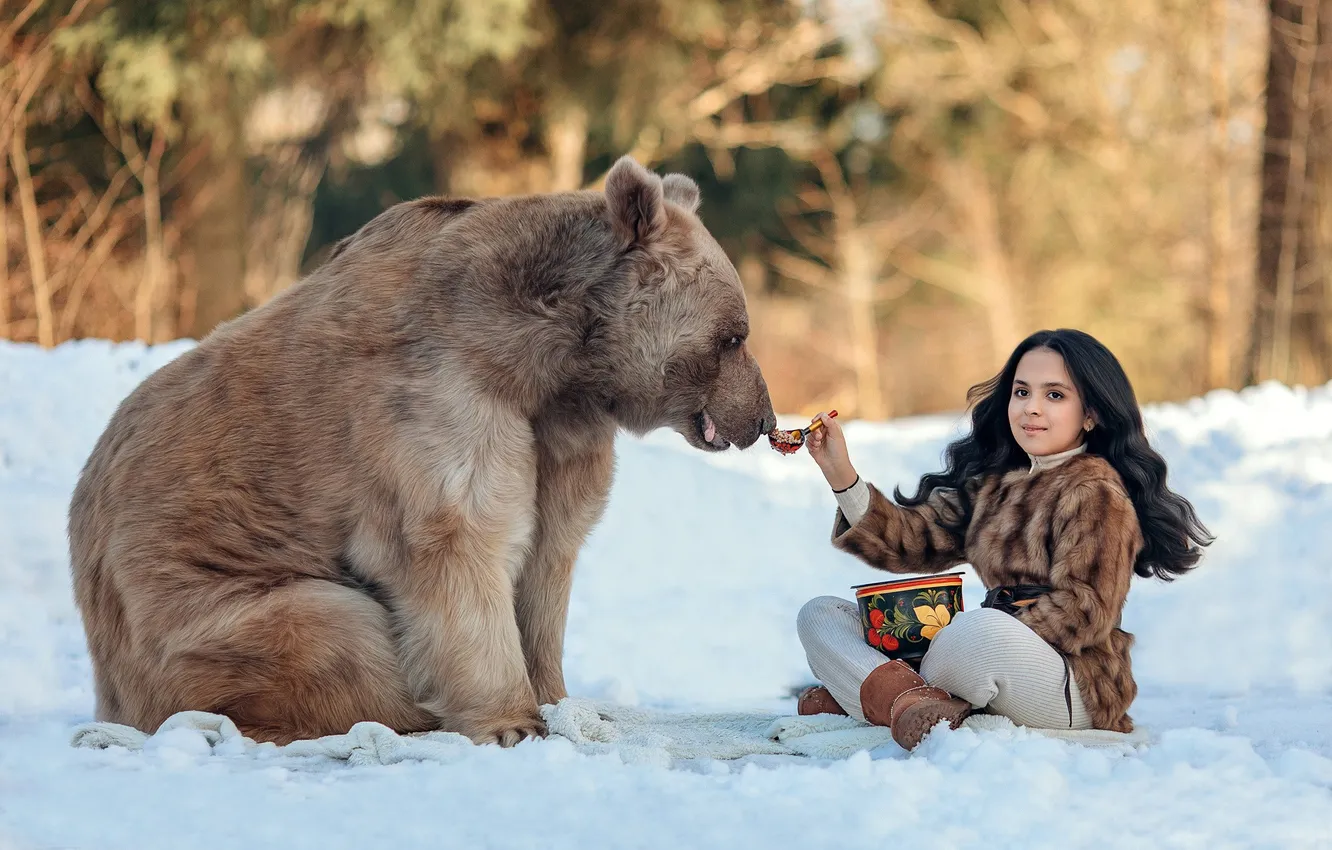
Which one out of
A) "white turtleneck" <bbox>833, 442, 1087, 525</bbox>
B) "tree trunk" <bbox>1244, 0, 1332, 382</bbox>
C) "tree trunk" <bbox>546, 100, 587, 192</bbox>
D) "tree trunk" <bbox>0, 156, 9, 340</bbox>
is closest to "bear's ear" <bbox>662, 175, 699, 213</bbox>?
"white turtleneck" <bbox>833, 442, 1087, 525</bbox>

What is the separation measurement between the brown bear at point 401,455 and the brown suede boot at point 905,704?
86 centimetres

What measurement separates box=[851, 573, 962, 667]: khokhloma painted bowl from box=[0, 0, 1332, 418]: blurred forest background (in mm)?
8371

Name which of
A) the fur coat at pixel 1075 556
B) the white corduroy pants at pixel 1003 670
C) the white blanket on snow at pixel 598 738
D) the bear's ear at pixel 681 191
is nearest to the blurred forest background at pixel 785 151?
the bear's ear at pixel 681 191

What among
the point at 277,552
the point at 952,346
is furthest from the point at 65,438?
the point at 952,346


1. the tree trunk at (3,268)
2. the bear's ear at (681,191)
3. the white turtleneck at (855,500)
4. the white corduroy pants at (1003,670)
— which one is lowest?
the white corduroy pants at (1003,670)

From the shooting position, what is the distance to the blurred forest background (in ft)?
38.0

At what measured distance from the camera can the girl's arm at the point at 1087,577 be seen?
384 centimetres

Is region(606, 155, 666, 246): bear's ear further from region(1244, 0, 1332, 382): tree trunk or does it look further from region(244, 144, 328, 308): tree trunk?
region(244, 144, 328, 308): tree trunk

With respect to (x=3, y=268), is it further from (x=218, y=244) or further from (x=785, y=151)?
(x=785, y=151)

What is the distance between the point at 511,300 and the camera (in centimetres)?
399

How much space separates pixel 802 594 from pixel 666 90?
8879mm

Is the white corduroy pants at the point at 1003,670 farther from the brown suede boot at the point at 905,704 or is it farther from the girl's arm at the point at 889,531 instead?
the girl's arm at the point at 889,531

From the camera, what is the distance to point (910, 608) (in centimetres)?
411

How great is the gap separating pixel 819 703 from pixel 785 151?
14.1 metres
